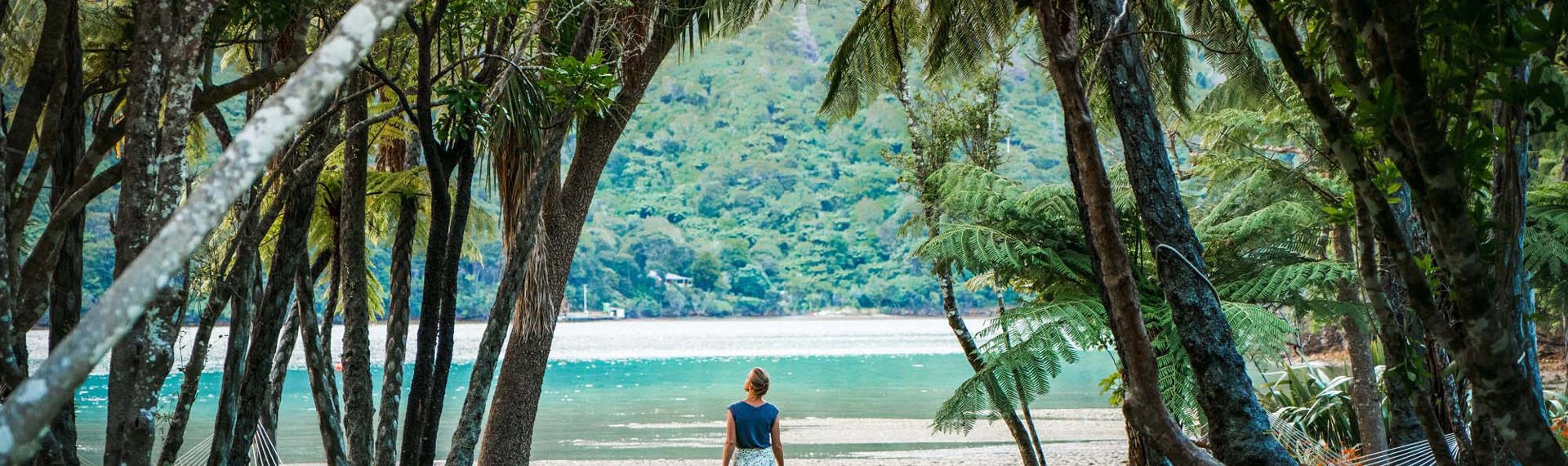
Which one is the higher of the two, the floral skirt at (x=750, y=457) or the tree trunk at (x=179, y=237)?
the tree trunk at (x=179, y=237)

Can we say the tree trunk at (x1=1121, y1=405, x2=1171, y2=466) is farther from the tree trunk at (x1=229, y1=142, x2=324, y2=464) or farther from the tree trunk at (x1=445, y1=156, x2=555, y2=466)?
the tree trunk at (x1=229, y1=142, x2=324, y2=464)

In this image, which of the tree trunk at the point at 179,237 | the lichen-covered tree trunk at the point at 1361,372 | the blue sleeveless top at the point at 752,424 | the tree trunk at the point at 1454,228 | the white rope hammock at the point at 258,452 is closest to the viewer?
the tree trunk at the point at 179,237

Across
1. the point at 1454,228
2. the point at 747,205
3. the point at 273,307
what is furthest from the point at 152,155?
the point at 747,205

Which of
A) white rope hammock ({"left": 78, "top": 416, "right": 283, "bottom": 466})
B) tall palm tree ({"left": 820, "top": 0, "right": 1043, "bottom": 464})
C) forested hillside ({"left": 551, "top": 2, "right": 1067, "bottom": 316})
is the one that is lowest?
white rope hammock ({"left": 78, "top": 416, "right": 283, "bottom": 466})

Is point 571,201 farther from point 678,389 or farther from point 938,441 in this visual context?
point 678,389

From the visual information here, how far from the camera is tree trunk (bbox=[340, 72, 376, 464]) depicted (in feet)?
18.3

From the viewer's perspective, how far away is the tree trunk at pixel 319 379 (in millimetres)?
6270

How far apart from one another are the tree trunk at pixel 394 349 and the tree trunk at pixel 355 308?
79 millimetres

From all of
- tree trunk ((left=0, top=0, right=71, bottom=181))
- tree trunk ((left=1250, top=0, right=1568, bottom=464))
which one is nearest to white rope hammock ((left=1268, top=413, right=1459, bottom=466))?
tree trunk ((left=1250, top=0, right=1568, bottom=464))

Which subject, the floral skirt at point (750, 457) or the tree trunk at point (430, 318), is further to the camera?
the floral skirt at point (750, 457)

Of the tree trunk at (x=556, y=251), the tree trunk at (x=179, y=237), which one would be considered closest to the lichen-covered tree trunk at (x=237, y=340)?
the tree trunk at (x=556, y=251)

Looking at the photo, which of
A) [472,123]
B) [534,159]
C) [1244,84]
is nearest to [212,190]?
[472,123]

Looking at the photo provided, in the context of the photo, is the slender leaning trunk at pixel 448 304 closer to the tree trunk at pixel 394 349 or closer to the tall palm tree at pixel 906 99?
the tree trunk at pixel 394 349

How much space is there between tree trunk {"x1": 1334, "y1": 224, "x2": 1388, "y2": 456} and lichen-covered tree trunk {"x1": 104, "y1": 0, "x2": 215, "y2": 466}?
749cm
